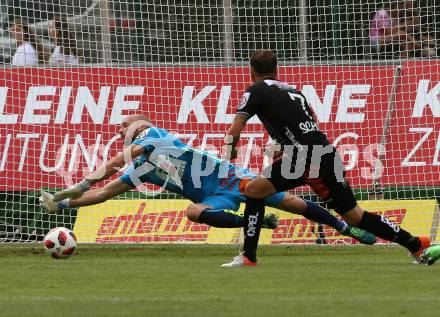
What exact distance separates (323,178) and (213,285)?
6.77ft

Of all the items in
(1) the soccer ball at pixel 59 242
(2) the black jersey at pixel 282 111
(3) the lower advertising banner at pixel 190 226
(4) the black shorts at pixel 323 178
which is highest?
(2) the black jersey at pixel 282 111

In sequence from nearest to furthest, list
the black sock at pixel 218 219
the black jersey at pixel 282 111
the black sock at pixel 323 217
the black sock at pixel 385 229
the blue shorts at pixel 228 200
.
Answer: the black jersey at pixel 282 111 → the black sock at pixel 385 229 → the black sock at pixel 218 219 → the black sock at pixel 323 217 → the blue shorts at pixel 228 200

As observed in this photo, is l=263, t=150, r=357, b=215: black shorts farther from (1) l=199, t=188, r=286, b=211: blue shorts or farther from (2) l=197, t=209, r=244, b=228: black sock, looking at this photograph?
(1) l=199, t=188, r=286, b=211: blue shorts

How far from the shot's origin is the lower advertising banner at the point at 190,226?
628 inches

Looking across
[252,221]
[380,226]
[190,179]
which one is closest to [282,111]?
[252,221]

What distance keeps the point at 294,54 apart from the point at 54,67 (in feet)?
11.3

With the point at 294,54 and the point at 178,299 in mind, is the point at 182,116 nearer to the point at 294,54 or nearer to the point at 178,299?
the point at 294,54

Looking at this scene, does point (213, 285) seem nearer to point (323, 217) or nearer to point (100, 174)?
point (323, 217)

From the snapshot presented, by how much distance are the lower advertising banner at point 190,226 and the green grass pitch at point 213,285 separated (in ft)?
6.13

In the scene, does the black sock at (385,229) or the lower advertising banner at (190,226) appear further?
the lower advertising banner at (190,226)

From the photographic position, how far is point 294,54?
16531 mm

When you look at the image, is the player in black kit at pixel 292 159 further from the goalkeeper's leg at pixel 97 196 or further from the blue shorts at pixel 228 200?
the goalkeeper's leg at pixel 97 196

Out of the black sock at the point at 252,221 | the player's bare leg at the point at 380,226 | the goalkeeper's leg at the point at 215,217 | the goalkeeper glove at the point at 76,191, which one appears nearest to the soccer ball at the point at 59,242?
the goalkeeper glove at the point at 76,191

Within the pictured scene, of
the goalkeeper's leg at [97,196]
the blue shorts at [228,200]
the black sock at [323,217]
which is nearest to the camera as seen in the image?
the black sock at [323,217]
